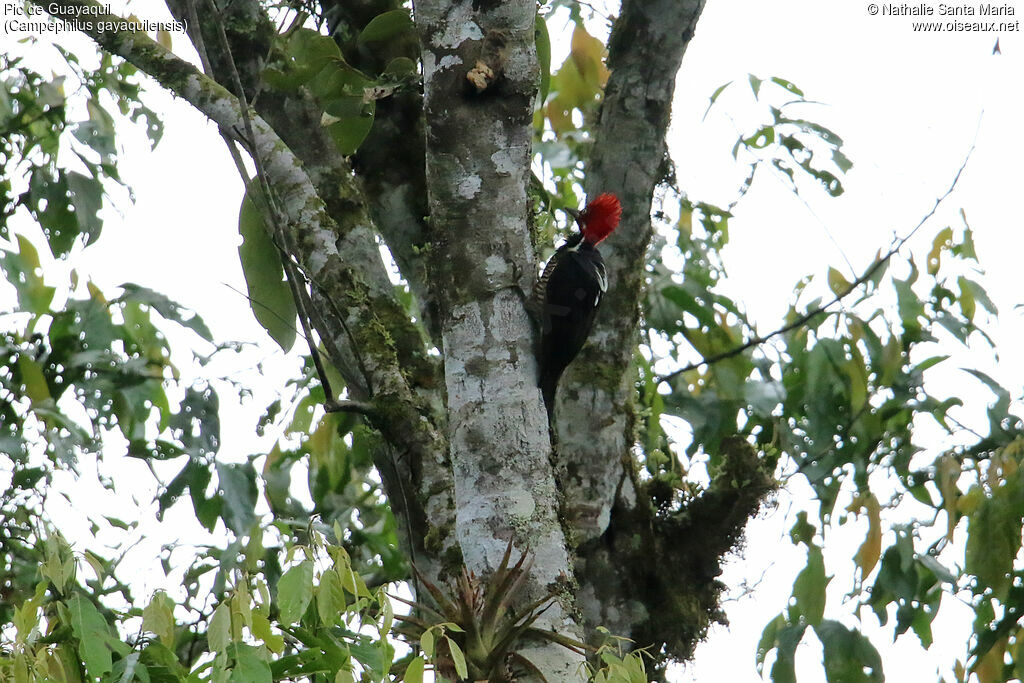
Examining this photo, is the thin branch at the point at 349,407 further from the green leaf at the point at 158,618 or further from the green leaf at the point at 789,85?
the green leaf at the point at 789,85

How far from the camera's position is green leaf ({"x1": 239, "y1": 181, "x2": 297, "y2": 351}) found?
3234mm

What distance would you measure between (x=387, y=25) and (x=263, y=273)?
3.14ft

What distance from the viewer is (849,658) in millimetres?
3191

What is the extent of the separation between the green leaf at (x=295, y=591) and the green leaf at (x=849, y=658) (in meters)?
1.95

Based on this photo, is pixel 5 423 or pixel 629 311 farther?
pixel 629 311

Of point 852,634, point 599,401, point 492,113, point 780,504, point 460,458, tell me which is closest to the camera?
point 460,458

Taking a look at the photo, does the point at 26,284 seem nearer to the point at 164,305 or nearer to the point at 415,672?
the point at 164,305

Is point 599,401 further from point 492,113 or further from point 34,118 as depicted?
point 34,118

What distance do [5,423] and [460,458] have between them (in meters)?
1.91

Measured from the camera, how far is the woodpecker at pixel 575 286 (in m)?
2.99

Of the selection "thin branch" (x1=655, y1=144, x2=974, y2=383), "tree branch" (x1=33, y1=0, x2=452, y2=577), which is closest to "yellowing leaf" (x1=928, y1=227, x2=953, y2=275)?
"thin branch" (x1=655, y1=144, x2=974, y2=383)

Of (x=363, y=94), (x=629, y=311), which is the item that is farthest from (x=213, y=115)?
(x=629, y=311)

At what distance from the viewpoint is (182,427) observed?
10.7 ft

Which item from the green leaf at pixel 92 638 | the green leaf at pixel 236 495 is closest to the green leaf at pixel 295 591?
the green leaf at pixel 92 638
